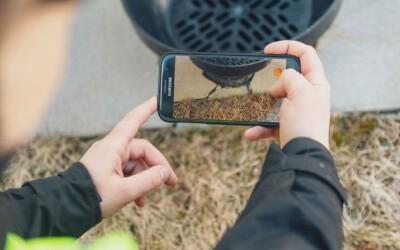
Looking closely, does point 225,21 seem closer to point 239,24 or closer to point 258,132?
point 239,24

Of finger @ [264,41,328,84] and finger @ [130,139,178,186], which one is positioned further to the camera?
finger @ [130,139,178,186]

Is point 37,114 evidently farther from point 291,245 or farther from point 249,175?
point 291,245

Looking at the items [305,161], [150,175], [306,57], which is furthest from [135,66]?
[305,161]

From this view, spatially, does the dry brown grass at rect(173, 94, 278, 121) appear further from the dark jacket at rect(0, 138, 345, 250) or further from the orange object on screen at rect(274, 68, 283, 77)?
the dark jacket at rect(0, 138, 345, 250)

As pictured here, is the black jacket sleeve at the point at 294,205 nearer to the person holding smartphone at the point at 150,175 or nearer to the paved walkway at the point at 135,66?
the person holding smartphone at the point at 150,175

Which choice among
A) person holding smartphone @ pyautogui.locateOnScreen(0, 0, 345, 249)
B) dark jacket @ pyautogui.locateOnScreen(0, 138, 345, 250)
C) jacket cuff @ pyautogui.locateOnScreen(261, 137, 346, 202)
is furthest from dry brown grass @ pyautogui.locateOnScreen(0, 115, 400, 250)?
jacket cuff @ pyautogui.locateOnScreen(261, 137, 346, 202)

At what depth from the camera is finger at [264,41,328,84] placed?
3.47 ft

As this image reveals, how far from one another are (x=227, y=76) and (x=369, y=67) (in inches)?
22.1

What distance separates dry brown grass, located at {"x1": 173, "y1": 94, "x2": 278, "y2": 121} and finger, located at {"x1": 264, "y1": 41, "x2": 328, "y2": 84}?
9cm

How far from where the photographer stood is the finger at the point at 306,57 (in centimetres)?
106

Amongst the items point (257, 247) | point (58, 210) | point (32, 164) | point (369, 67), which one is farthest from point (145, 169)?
point (369, 67)

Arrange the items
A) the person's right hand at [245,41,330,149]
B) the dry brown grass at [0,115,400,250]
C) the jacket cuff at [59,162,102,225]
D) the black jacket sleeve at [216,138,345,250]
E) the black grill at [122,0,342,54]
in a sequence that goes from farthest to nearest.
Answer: the black grill at [122,0,342,54], the dry brown grass at [0,115,400,250], the jacket cuff at [59,162,102,225], the person's right hand at [245,41,330,149], the black jacket sleeve at [216,138,345,250]

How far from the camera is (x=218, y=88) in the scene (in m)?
1.25

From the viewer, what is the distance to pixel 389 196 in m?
1.52
